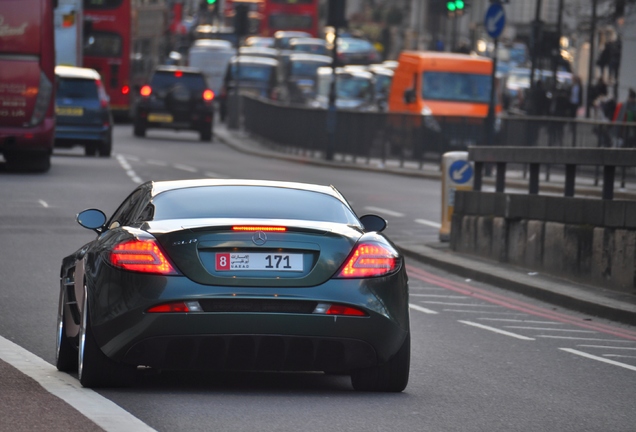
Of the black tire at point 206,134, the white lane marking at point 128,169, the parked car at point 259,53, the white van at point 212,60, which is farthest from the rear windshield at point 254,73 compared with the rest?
the white lane marking at point 128,169

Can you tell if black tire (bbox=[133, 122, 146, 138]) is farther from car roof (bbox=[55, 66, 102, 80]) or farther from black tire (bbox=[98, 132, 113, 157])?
black tire (bbox=[98, 132, 113, 157])

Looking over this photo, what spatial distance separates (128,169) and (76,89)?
4.69 metres

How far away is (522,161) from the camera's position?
53.1 ft

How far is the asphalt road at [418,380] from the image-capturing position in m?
7.61

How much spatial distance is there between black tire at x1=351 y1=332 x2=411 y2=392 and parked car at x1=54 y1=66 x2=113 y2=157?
2530 cm

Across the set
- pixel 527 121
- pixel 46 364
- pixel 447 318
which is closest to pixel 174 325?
pixel 46 364

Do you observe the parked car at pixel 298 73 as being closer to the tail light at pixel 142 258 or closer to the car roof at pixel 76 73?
the car roof at pixel 76 73

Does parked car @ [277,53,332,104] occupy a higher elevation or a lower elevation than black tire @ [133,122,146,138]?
higher

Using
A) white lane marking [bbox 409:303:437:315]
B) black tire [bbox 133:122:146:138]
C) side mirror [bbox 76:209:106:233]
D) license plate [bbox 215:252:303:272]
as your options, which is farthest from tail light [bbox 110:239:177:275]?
black tire [bbox 133:122:146:138]

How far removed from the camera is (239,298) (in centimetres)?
791

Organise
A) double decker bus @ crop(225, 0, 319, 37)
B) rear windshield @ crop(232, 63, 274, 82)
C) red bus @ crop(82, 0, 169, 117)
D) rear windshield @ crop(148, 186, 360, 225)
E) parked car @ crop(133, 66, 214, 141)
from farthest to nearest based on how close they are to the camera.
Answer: double decker bus @ crop(225, 0, 319, 37)
rear windshield @ crop(232, 63, 274, 82)
red bus @ crop(82, 0, 169, 117)
parked car @ crop(133, 66, 214, 141)
rear windshield @ crop(148, 186, 360, 225)

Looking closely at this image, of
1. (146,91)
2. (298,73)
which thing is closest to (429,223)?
(146,91)

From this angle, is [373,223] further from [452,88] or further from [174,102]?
[174,102]

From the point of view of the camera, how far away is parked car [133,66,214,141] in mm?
43562
